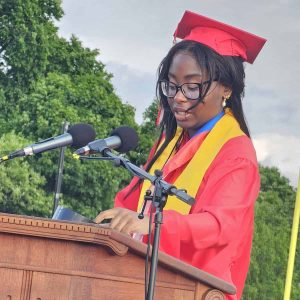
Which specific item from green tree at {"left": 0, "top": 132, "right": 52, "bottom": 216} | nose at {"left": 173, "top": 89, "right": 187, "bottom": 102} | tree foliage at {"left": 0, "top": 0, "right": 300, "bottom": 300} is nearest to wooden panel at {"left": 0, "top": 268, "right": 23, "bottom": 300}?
nose at {"left": 173, "top": 89, "right": 187, "bottom": 102}

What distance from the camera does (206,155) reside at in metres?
6.14

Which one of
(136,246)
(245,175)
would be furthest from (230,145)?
(136,246)

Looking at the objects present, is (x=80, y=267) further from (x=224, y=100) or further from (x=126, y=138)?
(x=224, y=100)

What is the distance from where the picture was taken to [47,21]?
44312 mm

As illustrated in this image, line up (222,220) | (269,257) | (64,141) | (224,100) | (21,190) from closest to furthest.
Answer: (222,220)
(64,141)
(224,100)
(21,190)
(269,257)

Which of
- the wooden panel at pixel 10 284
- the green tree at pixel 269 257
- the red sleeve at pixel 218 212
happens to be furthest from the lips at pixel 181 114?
the green tree at pixel 269 257

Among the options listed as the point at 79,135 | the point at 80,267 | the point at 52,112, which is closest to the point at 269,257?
the point at 52,112

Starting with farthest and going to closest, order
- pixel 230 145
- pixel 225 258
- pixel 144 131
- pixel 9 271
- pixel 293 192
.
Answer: pixel 293 192 < pixel 144 131 < pixel 230 145 < pixel 225 258 < pixel 9 271

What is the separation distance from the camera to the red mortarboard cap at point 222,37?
6406mm

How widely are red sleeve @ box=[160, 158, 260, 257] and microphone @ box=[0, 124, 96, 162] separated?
61 cm

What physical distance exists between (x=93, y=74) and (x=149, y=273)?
4052cm

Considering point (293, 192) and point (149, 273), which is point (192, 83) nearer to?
point (149, 273)

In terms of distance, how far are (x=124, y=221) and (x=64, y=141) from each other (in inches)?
28.6

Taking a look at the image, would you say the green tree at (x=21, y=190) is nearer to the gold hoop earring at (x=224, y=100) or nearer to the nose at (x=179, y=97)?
the gold hoop earring at (x=224, y=100)
